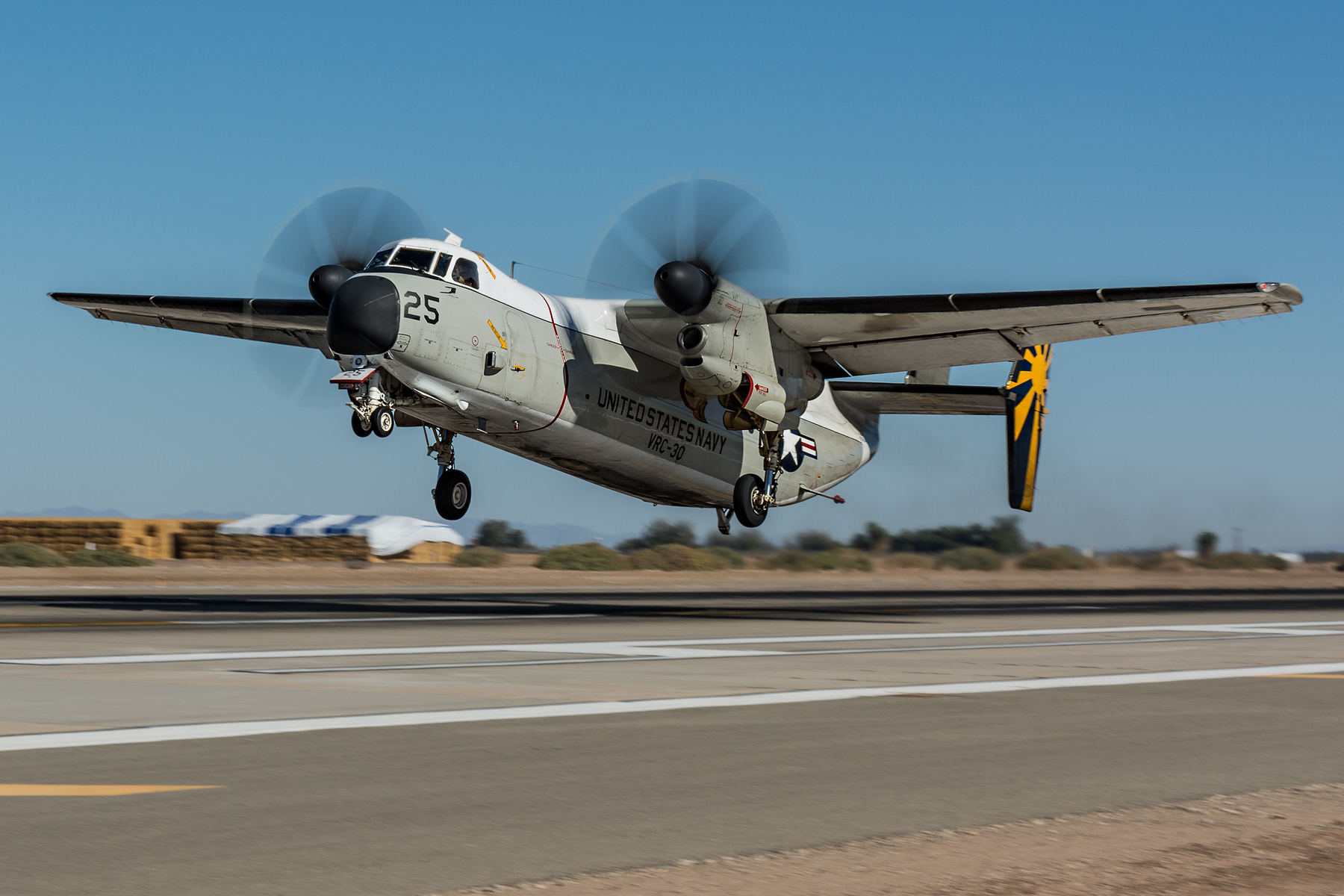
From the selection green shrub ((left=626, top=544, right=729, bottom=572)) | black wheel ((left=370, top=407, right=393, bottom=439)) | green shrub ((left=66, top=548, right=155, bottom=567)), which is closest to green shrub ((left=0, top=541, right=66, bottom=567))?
green shrub ((left=66, top=548, right=155, bottom=567))

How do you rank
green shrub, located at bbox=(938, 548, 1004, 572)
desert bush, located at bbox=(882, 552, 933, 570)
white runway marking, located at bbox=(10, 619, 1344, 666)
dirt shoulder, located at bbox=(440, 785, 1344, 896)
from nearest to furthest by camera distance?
dirt shoulder, located at bbox=(440, 785, 1344, 896), white runway marking, located at bbox=(10, 619, 1344, 666), green shrub, located at bbox=(938, 548, 1004, 572), desert bush, located at bbox=(882, 552, 933, 570)

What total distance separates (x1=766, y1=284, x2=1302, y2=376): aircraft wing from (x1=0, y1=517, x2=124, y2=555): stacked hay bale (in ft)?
160

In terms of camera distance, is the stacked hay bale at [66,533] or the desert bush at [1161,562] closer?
the desert bush at [1161,562]

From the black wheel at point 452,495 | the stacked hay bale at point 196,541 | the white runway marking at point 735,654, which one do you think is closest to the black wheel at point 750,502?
the black wheel at point 452,495

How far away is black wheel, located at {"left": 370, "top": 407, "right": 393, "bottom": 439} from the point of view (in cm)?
2273

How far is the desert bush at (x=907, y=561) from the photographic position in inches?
2653

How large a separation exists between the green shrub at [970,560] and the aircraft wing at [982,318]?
37738 mm

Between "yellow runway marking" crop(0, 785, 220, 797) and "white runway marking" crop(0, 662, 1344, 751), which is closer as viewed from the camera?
"yellow runway marking" crop(0, 785, 220, 797)

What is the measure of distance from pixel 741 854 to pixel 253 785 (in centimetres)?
269

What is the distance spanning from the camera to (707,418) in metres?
28.1

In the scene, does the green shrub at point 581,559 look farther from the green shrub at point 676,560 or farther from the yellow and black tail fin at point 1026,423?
the yellow and black tail fin at point 1026,423

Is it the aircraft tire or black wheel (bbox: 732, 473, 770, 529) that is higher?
the aircraft tire

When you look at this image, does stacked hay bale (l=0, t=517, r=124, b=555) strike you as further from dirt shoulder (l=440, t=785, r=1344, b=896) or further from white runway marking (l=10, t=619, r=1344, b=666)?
dirt shoulder (l=440, t=785, r=1344, b=896)

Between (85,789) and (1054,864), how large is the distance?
4605 millimetres
